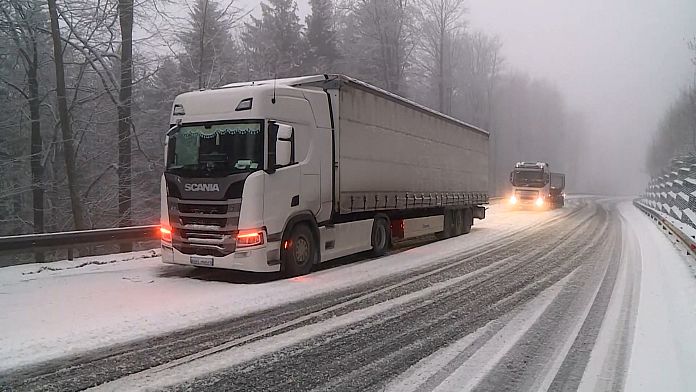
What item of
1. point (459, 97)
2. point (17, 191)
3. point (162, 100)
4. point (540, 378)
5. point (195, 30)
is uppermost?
point (459, 97)

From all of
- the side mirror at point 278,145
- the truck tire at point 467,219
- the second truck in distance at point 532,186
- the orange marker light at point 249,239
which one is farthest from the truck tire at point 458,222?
the second truck in distance at point 532,186

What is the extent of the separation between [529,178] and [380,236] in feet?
82.6

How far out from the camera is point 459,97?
56969 millimetres

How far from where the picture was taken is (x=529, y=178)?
34531 mm

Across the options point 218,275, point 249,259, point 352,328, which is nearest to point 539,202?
point 218,275

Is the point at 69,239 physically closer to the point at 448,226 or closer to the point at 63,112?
the point at 63,112

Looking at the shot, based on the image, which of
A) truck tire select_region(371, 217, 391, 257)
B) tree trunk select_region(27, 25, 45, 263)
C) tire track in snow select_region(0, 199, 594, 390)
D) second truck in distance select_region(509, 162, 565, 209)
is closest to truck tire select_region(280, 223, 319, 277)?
tire track in snow select_region(0, 199, 594, 390)

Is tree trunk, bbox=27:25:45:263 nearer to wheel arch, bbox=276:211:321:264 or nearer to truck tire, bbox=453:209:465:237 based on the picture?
wheel arch, bbox=276:211:321:264

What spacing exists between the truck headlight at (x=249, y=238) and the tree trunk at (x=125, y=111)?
419 inches

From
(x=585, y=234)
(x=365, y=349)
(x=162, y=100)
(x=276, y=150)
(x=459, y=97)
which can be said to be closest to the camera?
(x=365, y=349)

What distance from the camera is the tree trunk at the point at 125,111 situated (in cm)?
1658

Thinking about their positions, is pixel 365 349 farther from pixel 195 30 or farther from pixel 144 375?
pixel 195 30

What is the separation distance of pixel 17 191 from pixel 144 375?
56.5ft

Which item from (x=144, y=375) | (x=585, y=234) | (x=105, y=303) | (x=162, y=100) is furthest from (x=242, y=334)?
(x=162, y=100)
